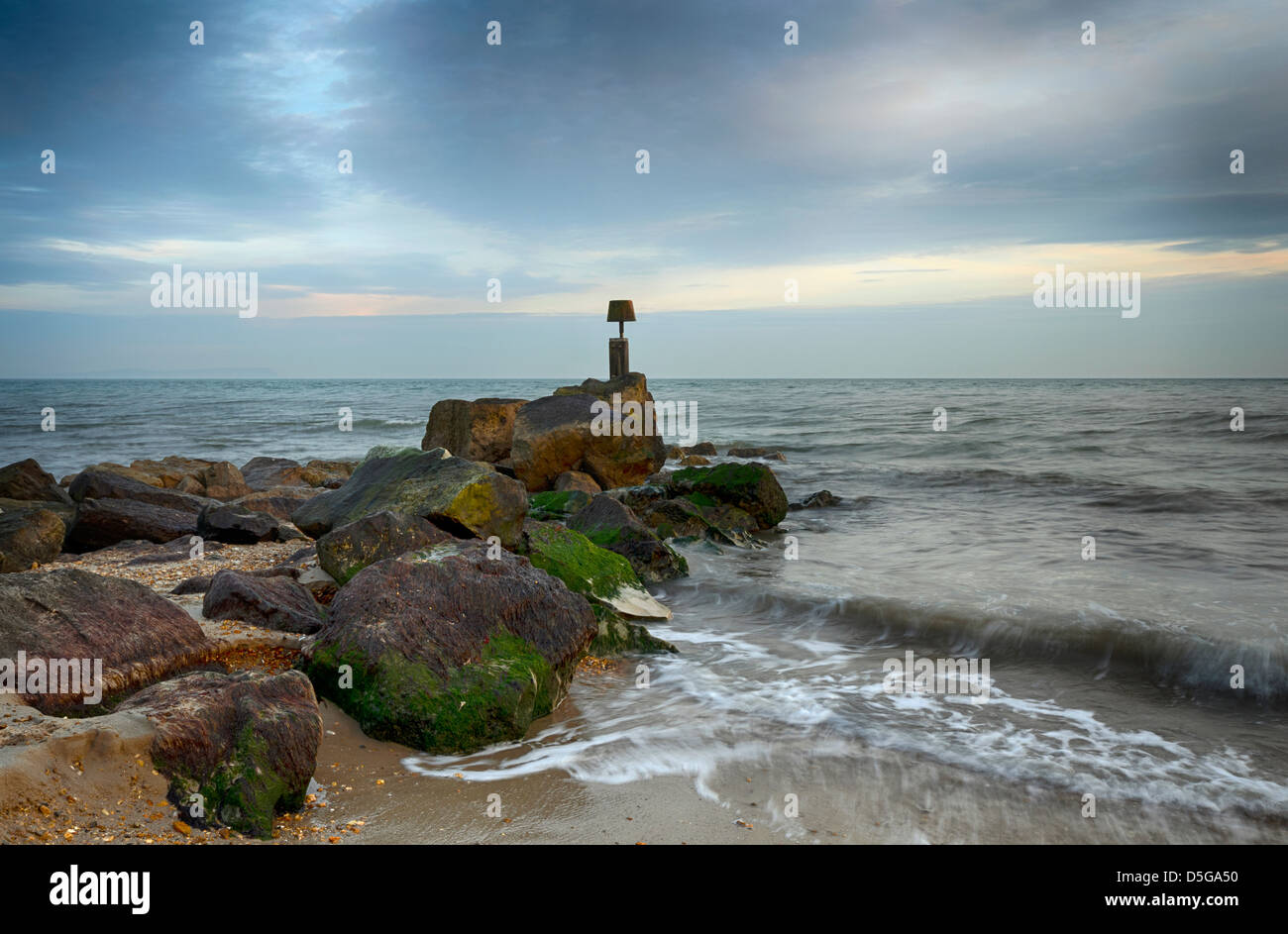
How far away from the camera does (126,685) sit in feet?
12.9

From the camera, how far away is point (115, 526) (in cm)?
898

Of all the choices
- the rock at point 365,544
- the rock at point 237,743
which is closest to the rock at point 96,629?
the rock at point 237,743

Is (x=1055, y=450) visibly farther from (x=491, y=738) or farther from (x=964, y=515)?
(x=491, y=738)

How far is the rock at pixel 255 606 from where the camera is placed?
505cm

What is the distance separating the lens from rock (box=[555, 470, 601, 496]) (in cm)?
1290

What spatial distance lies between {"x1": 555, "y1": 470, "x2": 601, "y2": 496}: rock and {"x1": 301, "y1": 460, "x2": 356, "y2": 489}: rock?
4732mm

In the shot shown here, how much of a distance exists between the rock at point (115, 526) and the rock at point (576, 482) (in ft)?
17.5

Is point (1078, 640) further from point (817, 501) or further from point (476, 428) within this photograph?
point (476, 428)

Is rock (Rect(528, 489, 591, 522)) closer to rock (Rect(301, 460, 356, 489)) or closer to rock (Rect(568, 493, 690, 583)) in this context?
rock (Rect(568, 493, 690, 583))

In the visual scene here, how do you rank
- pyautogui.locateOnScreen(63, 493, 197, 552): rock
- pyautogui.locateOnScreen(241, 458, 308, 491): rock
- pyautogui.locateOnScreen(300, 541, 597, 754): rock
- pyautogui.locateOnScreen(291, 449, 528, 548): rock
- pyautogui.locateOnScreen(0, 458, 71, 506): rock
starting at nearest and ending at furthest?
pyautogui.locateOnScreen(300, 541, 597, 754): rock
pyautogui.locateOnScreen(291, 449, 528, 548): rock
pyautogui.locateOnScreen(63, 493, 197, 552): rock
pyautogui.locateOnScreen(0, 458, 71, 506): rock
pyautogui.locateOnScreen(241, 458, 308, 491): rock

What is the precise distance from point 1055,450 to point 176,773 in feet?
72.0

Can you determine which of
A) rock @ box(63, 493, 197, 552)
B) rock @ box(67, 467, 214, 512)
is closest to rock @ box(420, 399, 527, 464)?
rock @ box(67, 467, 214, 512)

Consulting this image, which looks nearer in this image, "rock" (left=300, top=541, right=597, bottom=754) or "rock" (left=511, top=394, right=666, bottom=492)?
"rock" (left=300, top=541, right=597, bottom=754)

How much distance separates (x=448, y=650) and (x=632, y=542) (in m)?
4.59
